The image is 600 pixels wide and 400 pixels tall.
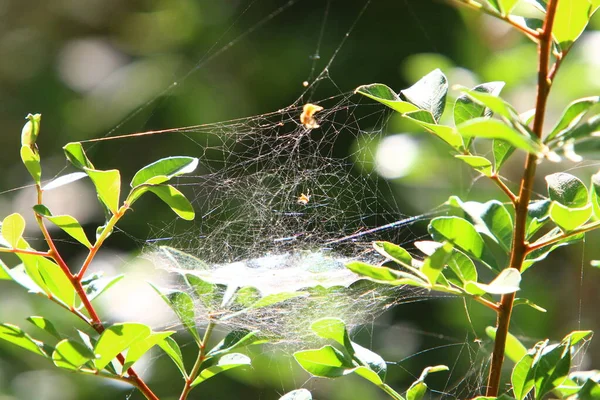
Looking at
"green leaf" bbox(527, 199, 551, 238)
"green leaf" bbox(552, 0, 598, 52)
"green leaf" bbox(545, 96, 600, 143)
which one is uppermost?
"green leaf" bbox(552, 0, 598, 52)

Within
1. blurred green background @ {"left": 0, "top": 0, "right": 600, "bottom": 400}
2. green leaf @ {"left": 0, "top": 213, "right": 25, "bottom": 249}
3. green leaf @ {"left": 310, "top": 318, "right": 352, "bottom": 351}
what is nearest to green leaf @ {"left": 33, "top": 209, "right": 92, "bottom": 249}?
green leaf @ {"left": 0, "top": 213, "right": 25, "bottom": 249}

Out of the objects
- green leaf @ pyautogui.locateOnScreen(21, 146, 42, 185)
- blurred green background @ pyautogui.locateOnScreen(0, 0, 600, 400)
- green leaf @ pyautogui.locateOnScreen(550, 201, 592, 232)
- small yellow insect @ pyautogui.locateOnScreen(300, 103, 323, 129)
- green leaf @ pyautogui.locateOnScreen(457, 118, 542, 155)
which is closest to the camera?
green leaf @ pyautogui.locateOnScreen(457, 118, 542, 155)

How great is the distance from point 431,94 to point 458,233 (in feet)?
0.48

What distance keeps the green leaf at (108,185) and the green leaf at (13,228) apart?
0.25 ft

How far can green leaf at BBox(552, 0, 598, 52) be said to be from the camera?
19.8 inches

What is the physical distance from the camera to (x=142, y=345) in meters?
0.58

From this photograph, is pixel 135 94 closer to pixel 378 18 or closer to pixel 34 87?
pixel 34 87

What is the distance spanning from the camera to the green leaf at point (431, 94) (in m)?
0.60

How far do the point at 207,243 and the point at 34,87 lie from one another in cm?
151

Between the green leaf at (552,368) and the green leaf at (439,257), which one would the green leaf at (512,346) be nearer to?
the green leaf at (552,368)

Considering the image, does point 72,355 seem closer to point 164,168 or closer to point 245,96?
point 164,168

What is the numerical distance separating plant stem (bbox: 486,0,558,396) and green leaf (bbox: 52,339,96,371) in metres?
0.36

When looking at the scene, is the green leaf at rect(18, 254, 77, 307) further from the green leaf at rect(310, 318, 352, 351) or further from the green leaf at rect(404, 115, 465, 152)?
the green leaf at rect(404, 115, 465, 152)

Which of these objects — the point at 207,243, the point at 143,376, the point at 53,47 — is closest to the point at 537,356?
the point at 207,243
